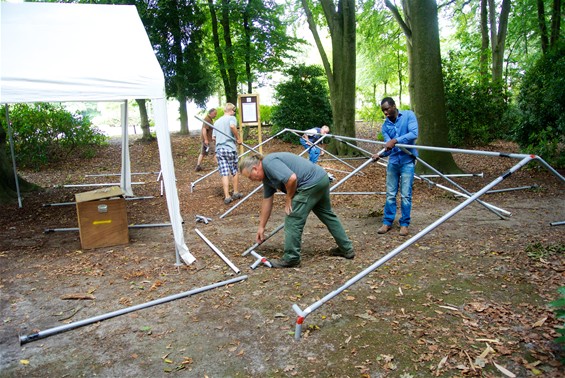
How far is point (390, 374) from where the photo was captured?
2760 millimetres

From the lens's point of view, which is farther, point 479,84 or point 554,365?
point 479,84

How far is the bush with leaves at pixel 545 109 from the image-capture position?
9.30 meters

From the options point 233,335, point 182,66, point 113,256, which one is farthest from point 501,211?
point 182,66

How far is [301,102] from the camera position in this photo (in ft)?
52.4

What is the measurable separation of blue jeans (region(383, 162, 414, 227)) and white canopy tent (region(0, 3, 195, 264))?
8.96 feet

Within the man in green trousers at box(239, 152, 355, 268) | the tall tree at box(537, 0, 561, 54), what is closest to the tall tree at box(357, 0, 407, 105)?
the tall tree at box(537, 0, 561, 54)

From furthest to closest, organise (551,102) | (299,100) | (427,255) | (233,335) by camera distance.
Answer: (299,100), (551,102), (427,255), (233,335)

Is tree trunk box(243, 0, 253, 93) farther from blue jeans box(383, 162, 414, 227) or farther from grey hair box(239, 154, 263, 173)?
grey hair box(239, 154, 263, 173)

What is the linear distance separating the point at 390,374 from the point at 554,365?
1.09m

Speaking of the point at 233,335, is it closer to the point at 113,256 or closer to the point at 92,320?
the point at 92,320

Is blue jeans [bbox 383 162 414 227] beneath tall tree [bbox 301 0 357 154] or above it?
beneath

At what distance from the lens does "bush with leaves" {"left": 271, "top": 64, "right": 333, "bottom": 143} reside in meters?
15.9

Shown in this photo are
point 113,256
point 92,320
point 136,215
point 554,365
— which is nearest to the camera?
point 554,365

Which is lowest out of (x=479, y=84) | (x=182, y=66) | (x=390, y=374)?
(x=390, y=374)
